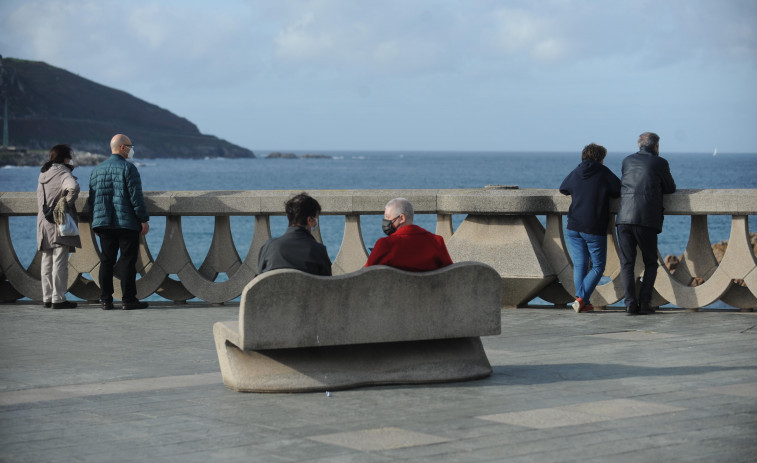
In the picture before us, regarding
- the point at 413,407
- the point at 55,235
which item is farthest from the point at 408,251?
the point at 55,235

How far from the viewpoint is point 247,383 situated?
6715 millimetres

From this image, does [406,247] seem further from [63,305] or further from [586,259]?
[63,305]

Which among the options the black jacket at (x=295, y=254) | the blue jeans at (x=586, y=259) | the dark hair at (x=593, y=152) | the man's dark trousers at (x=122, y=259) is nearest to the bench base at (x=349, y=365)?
the black jacket at (x=295, y=254)

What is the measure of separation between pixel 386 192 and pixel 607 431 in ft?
19.8

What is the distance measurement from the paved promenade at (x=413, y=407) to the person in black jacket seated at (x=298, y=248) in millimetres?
816

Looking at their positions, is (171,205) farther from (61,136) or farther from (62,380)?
(61,136)

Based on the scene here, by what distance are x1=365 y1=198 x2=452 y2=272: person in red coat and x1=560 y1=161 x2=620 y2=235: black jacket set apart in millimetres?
3750

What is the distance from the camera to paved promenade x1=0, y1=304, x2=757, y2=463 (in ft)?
17.0

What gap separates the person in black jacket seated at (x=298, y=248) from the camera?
22.4 feet

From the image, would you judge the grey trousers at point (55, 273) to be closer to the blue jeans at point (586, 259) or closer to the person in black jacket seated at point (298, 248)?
the person in black jacket seated at point (298, 248)

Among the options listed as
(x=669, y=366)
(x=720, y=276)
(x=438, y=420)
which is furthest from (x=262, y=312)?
(x=720, y=276)

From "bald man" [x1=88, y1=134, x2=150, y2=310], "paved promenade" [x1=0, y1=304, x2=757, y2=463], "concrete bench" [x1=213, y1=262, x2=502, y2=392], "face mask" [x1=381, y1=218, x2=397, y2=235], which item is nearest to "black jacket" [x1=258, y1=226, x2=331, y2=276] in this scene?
"concrete bench" [x1=213, y1=262, x2=502, y2=392]

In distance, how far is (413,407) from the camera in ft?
20.5

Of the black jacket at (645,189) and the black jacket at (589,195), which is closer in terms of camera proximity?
the black jacket at (645,189)
